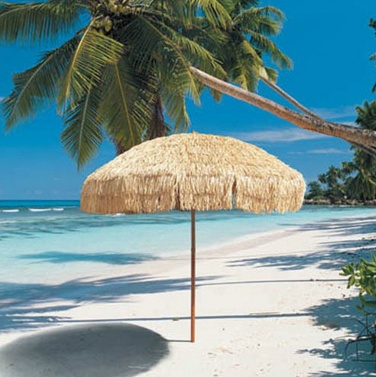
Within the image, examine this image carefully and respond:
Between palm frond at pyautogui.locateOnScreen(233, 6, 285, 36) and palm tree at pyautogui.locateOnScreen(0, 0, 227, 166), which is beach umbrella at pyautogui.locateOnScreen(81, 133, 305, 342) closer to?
palm tree at pyautogui.locateOnScreen(0, 0, 227, 166)

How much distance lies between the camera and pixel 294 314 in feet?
17.2

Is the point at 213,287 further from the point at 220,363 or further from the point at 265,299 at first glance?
the point at 220,363

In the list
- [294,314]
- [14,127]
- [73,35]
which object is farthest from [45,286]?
[294,314]

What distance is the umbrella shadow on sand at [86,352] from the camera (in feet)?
12.4

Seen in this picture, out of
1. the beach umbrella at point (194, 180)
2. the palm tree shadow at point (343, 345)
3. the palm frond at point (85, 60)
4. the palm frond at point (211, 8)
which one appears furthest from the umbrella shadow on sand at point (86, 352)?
the palm frond at point (211, 8)

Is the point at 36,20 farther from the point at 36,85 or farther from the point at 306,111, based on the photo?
the point at 306,111

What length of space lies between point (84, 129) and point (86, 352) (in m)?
3.93

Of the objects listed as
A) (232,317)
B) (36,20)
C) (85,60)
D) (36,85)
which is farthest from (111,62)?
(232,317)

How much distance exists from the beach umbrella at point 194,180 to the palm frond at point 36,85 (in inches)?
127

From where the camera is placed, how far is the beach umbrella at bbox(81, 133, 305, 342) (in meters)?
3.66

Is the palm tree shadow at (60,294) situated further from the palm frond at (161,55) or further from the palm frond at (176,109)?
the palm frond at (161,55)

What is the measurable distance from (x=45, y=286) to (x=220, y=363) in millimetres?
6083

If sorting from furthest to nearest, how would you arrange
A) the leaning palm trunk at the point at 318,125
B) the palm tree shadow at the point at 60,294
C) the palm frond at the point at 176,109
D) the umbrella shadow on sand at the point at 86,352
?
the palm frond at the point at 176,109 < the palm tree shadow at the point at 60,294 < the leaning palm trunk at the point at 318,125 < the umbrella shadow on sand at the point at 86,352

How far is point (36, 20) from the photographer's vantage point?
7098mm
